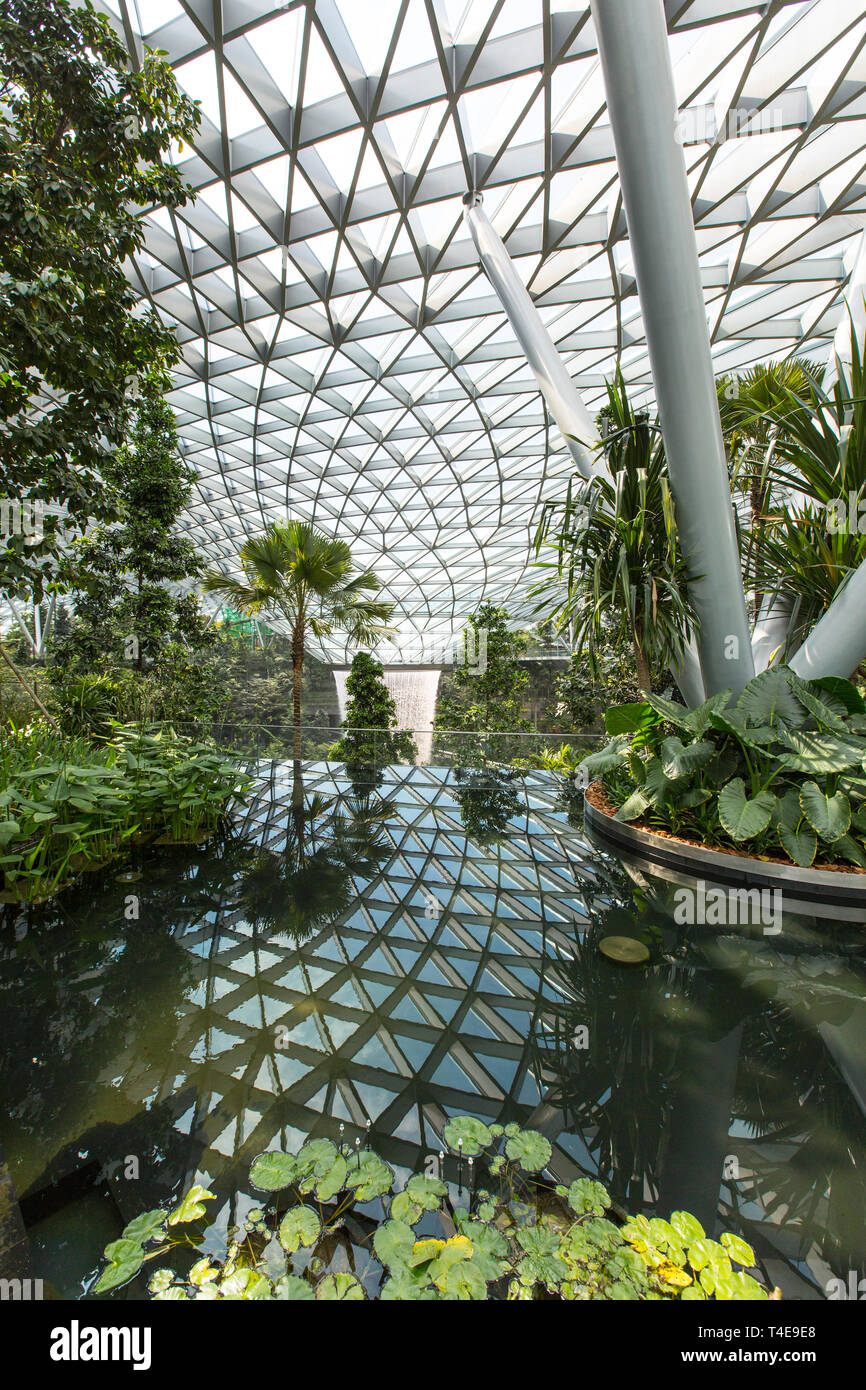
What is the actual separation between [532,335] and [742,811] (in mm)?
10027

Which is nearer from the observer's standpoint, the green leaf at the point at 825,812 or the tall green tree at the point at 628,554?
the green leaf at the point at 825,812

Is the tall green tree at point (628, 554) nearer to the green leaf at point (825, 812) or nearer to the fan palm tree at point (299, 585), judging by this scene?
the green leaf at point (825, 812)

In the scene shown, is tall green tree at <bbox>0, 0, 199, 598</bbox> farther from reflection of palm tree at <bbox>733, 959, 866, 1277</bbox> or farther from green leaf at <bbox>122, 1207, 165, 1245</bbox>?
reflection of palm tree at <bbox>733, 959, 866, 1277</bbox>

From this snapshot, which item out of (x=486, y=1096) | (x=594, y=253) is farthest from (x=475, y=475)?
(x=486, y=1096)

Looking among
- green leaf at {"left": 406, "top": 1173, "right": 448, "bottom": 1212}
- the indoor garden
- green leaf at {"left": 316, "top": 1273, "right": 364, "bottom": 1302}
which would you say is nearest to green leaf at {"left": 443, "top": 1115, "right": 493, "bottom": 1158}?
the indoor garden

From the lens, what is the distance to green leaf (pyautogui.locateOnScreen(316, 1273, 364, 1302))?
138 centimetres

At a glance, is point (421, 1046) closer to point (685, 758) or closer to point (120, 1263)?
point (120, 1263)

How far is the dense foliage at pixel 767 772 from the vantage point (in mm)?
4570

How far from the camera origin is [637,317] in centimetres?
1566

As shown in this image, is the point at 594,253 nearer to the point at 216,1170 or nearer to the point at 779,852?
the point at 779,852

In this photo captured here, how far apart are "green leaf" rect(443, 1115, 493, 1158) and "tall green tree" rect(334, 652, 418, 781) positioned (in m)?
7.83

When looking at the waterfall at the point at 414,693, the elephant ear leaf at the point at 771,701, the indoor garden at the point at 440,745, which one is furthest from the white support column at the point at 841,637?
the waterfall at the point at 414,693

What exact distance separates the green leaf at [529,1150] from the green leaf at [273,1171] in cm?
77
